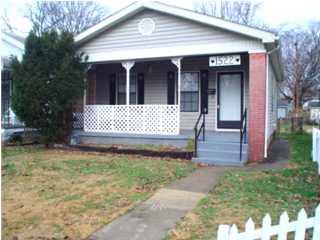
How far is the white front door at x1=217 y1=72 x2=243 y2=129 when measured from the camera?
1422cm

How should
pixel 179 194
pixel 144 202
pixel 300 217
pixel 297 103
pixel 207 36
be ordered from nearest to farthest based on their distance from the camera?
pixel 300 217, pixel 144 202, pixel 179 194, pixel 207 36, pixel 297 103

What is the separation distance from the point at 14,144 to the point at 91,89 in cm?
385

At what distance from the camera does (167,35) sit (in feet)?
43.0

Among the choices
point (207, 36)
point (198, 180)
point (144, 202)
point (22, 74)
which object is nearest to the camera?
point (144, 202)

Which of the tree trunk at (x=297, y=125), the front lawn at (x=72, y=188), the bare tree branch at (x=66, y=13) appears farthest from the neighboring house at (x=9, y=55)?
the bare tree branch at (x=66, y=13)

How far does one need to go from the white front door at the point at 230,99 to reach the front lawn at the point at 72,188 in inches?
154

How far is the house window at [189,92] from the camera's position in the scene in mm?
14961

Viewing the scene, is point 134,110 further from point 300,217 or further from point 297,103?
point 297,103

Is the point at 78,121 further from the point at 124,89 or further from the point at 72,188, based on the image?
the point at 72,188

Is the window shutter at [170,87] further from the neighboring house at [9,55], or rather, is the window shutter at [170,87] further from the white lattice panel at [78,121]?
the neighboring house at [9,55]

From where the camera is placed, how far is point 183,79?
15219 mm

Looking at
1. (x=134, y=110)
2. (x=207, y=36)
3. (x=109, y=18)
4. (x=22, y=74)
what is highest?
(x=109, y=18)

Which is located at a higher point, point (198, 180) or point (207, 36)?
point (207, 36)

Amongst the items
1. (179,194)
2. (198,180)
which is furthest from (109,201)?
(198,180)
